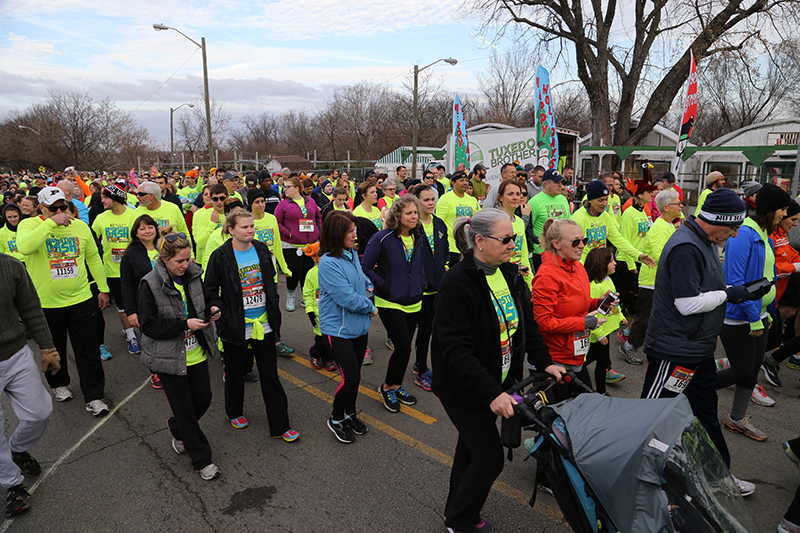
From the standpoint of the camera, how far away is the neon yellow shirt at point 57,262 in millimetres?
4680

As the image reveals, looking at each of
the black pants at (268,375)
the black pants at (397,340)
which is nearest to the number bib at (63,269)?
the black pants at (268,375)

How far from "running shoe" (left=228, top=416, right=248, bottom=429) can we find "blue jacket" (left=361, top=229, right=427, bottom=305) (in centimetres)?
169

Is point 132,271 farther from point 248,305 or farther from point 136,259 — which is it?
point 248,305

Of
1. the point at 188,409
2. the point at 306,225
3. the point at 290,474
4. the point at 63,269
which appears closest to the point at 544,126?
the point at 306,225

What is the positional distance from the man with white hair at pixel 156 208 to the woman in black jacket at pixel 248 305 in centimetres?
255

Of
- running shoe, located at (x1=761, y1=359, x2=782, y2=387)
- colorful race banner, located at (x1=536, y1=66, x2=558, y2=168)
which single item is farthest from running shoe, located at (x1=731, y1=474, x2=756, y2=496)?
colorful race banner, located at (x1=536, y1=66, x2=558, y2=168)

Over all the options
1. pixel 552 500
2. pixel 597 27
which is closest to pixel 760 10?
pixel 597 27

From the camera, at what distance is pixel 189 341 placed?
389 cm

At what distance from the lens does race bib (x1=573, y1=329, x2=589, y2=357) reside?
361cm

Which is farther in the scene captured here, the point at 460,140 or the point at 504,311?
the point at 460,140

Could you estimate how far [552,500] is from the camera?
3.59 m

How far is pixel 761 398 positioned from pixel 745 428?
0.88 metres

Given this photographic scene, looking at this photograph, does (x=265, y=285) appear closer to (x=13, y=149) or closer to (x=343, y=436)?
(x=343, y=436)

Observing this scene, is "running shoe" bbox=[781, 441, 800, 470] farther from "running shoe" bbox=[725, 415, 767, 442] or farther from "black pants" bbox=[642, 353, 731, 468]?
"running shoe" bbox=[725, 415, 767, 442]
